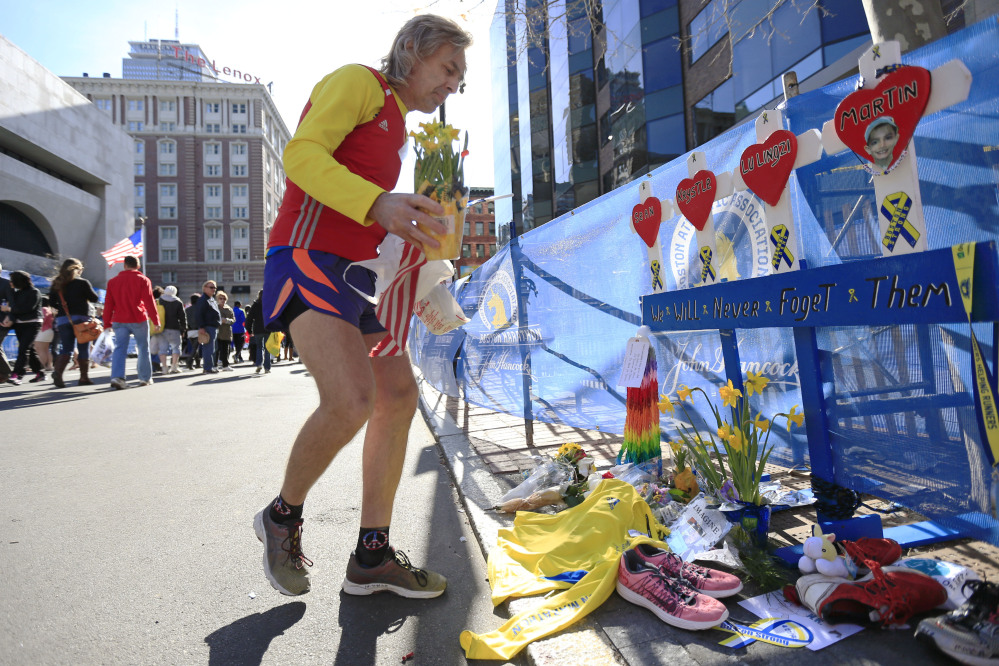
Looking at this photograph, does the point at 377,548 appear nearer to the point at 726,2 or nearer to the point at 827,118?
the point at 827,118

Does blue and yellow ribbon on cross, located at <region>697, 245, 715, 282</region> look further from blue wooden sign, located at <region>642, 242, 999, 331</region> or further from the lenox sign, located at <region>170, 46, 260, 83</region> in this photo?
the lenox sign, located at <region>170, 46, 260, 83</region>

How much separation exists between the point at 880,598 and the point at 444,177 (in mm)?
1842

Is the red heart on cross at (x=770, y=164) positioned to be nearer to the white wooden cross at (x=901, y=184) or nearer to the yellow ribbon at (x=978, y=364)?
the white wooden cross at (x=901, y=184)

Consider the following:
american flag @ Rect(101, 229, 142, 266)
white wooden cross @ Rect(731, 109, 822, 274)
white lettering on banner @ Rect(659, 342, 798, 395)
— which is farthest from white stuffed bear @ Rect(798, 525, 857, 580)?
american flag @ Rect(101, 229, 142, 266)

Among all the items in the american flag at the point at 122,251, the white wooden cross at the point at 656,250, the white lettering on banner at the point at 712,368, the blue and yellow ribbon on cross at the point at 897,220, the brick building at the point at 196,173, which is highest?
the brick building at the point at 196,173

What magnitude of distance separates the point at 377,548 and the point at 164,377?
37.3 ft

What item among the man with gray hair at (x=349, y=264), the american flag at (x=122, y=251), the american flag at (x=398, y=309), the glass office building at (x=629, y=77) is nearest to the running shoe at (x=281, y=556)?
the man with gray hair at (x=349, y=264)

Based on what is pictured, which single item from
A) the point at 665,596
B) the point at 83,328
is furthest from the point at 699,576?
the point at 83,328

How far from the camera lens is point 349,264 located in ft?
6.55

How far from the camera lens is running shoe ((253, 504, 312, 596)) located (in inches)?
77.5

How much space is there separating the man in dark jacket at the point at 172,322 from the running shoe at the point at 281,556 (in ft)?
35.1

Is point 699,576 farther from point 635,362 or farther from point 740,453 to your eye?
point 635,362

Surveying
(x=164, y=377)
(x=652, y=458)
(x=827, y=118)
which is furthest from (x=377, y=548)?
(x=164, y=377)

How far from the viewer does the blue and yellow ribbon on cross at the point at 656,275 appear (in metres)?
3.18
